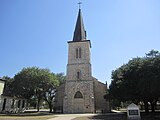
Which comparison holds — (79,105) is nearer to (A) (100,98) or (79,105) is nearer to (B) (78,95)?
(B) (78,95)

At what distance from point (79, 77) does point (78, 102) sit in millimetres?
5155

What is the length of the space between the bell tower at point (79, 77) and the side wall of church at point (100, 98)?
4.44 metres

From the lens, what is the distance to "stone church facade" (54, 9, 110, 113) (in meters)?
35.2

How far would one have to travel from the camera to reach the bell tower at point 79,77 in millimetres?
35062

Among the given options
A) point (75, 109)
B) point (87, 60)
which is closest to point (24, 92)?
point (75, 109)

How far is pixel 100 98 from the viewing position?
3975 centimetres

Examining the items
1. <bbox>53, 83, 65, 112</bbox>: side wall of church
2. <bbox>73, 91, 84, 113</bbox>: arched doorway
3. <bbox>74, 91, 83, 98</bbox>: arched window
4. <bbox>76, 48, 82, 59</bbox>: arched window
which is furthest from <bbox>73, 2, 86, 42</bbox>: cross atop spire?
<bbox>73, 91, 84, 113</bbox>: arched doorway

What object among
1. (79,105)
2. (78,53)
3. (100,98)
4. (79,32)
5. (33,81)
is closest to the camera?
(79,105)

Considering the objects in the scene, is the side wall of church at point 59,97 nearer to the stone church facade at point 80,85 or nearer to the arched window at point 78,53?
the stone church facade at point 80,85

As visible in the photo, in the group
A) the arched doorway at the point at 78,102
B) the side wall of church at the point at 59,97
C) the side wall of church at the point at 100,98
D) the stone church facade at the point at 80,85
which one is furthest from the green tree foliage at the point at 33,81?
the side wall of church at the point at 100,98

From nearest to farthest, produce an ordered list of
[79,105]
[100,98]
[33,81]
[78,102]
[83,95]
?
1. [79,105]
2. [78,102]
3. [83,95]
4. [33,81]
5. [100,98]

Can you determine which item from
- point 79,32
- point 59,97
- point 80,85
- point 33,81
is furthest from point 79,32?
point 59,97

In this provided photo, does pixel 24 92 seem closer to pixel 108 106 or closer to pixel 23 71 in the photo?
pixel 23 71

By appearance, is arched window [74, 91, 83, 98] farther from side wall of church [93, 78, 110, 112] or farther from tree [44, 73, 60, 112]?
tree [44, 73, 60, 112]
